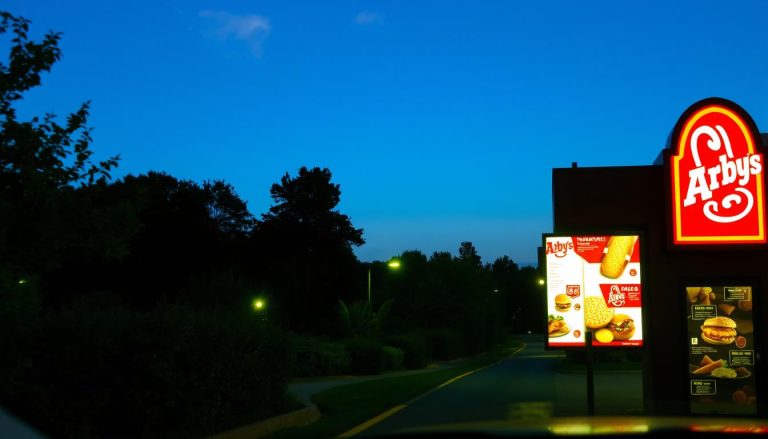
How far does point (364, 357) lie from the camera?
33.8 meters

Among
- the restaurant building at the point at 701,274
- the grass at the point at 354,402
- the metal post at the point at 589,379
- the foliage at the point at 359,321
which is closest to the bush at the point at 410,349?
the foliage at the point at 359,321

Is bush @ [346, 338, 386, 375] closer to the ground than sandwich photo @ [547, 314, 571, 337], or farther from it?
closer to the ground

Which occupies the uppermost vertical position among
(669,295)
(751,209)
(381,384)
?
(751,209)

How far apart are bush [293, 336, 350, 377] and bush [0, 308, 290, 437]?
702 inches

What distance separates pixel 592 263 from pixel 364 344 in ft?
65.7

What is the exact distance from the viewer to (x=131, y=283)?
189 ft

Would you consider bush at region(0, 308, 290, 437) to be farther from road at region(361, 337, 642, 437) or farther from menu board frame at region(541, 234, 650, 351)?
menu board frame at region(541, 234, 650, 351)

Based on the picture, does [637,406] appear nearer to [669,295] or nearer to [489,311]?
[669,295]

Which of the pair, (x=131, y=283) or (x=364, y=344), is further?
(x=131, y=283)

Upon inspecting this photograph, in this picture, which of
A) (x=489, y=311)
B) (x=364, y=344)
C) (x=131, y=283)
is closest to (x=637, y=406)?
(x=364, y=344)

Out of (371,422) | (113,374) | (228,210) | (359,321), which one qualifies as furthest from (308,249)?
(113,374)

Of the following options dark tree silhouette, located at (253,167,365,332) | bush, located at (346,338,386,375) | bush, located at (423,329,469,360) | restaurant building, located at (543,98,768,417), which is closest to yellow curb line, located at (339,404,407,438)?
restaurant building, located at (543,98,768,417)

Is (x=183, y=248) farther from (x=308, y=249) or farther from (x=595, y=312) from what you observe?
(x=595, y=312)

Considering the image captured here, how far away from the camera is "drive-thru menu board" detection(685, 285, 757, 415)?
587 inches
